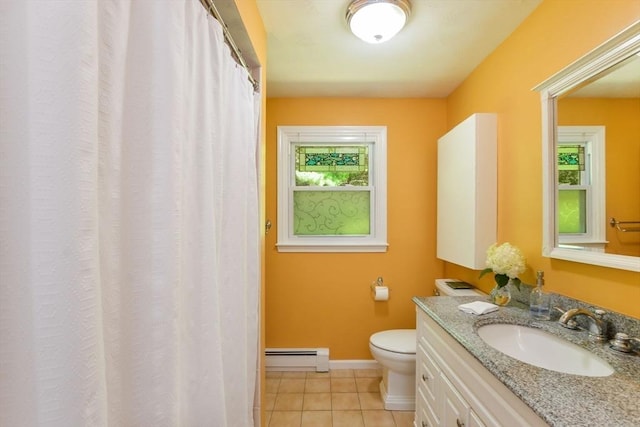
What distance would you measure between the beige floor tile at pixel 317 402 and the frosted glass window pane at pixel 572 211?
1857 mm

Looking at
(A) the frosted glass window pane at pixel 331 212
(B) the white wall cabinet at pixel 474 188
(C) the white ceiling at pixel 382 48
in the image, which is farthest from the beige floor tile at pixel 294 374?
(C) the white ceiling at pixel 382 48

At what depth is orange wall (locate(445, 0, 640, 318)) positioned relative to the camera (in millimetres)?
1075

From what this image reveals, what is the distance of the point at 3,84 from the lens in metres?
0.36

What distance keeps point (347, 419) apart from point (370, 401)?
0.84ft

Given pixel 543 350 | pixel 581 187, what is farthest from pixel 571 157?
pixel 543 350

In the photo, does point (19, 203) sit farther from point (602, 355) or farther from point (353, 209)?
point (353, 209)

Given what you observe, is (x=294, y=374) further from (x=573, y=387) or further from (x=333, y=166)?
(x=573, y=387)

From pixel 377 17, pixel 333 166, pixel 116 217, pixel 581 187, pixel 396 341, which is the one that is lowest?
pixel 396 341

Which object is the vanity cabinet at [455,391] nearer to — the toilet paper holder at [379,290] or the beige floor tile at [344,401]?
the beige floor tile at [344,401]

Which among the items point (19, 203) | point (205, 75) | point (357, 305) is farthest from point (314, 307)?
point (19, 203)

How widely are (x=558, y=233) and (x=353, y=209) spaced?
1513mm

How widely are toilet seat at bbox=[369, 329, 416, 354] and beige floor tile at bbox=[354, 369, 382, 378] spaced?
1.66 ft

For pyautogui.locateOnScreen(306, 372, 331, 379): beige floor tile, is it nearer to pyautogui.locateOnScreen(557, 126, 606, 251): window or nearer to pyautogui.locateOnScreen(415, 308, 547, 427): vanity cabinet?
pyautogui.locateOnScreen(415, 308, 547, 427): vanity cabinet

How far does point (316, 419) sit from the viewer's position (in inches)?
73.4
